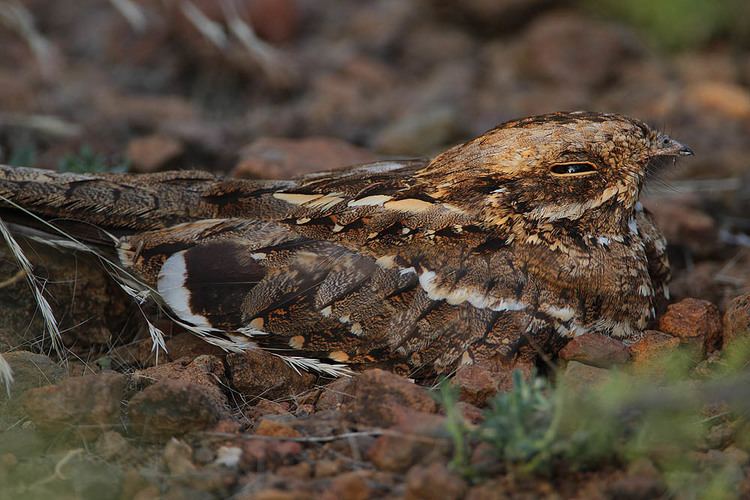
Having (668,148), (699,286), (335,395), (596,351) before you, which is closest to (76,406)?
(335,395)

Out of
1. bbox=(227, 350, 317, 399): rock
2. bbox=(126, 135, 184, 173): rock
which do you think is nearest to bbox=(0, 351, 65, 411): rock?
bbox=(227, 350, 317, 399): rock

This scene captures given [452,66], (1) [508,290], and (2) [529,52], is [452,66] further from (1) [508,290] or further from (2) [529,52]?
(1) [508,290]

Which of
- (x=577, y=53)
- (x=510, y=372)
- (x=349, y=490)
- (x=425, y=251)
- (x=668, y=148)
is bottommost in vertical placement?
(x=510, y=372)

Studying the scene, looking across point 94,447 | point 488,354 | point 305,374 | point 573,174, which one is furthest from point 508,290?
point 94,447

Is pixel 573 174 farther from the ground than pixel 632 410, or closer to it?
farther from the ground

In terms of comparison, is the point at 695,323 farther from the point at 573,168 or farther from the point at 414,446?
the point at 414,446
